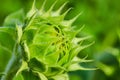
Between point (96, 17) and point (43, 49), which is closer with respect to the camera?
point (43, 49)

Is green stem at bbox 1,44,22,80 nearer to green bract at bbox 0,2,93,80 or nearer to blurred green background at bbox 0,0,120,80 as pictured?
green bract at bbox 0,2,93,80

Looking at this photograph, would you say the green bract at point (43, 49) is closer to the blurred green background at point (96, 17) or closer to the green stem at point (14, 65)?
the green stem at point (14, 65)

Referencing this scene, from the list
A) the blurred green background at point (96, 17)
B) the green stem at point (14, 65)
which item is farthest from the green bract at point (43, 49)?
the blurred green background at point (96, 17)

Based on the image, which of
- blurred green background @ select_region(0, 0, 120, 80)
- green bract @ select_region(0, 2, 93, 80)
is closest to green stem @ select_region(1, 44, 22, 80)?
green bract @ select_region(0, 2, 93, 80)

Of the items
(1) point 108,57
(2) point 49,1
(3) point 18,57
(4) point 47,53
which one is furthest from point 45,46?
(2) point 49,1

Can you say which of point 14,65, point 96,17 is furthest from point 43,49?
point 96,17

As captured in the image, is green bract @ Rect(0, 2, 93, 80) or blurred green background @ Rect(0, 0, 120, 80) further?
blurred green background @ Rect(0, 0, 120, 80)

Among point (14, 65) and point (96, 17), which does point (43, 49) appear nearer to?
point (14, 65)

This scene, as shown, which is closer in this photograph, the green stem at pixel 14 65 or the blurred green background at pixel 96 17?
the green stem at pixel 14 65
